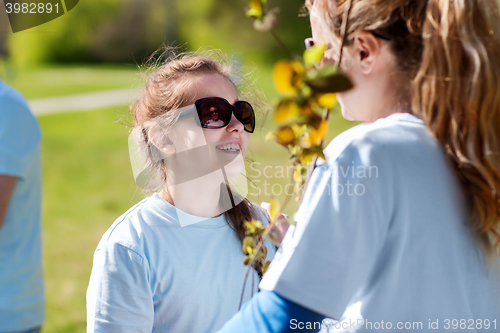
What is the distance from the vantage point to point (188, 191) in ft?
5.47

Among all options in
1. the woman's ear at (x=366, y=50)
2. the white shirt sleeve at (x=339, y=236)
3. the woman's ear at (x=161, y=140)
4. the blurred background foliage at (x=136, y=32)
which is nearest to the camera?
the white shirt sleeve at (x=339, y=236)

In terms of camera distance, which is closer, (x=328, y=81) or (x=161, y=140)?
(x=328, y=81)

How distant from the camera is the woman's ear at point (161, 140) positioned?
1.74 meters

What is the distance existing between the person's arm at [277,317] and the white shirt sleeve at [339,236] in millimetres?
17

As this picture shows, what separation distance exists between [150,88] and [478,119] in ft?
4.17

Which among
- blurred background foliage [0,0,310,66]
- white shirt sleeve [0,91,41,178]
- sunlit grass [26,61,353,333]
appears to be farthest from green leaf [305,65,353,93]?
blurred background foliage [0,0,310,66]

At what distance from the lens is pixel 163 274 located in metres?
1.43

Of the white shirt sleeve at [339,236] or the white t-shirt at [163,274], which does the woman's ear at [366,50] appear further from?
the white t-shirt at [163,274]

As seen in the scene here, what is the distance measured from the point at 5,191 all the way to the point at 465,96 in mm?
1709

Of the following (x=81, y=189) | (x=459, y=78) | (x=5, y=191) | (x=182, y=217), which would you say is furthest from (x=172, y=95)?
(x=81, y=189)

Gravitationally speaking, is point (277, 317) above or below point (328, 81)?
below

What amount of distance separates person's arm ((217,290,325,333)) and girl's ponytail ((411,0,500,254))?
1.23 feet

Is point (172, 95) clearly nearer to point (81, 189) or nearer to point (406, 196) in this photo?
point (406, 196)

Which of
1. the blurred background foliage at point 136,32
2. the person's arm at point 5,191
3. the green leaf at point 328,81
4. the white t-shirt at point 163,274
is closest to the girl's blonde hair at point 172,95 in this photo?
the white t-shirt at point 163,274
